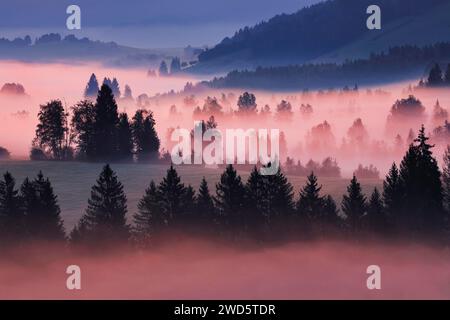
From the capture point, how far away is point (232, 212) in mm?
94500

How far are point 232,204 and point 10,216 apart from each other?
23575 millimetres

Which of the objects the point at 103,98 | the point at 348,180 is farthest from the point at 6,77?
the point at 348,180

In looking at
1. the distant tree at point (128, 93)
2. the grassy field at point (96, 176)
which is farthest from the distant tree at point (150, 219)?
the distant tree at point (128, 93)

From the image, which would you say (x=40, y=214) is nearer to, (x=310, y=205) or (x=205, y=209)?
(x=205, y=209)

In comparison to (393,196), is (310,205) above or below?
below

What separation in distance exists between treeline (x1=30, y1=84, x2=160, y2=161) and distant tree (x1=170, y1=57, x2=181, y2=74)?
146 feet

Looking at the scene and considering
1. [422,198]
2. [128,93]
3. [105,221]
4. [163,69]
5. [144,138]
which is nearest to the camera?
[105,221]

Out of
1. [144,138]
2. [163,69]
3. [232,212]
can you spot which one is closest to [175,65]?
[163,69]

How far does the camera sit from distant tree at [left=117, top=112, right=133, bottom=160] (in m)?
123

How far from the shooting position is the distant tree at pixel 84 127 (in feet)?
401

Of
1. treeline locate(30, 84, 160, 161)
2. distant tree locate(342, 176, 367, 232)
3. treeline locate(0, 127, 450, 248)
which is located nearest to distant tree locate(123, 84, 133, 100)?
treeline locate(30, 84, 160, 161)

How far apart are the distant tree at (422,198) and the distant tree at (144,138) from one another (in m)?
42.4

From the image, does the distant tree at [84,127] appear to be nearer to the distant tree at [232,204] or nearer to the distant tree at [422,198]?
the distant tree at [232,204]
